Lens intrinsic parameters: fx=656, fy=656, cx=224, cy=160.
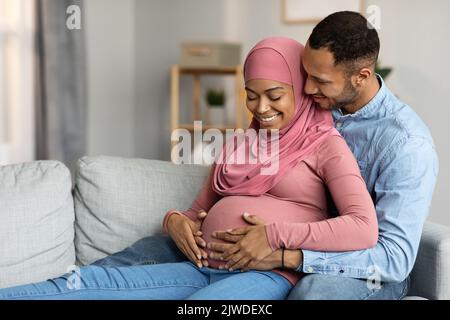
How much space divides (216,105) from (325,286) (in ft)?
9.26

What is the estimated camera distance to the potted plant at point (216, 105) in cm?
419

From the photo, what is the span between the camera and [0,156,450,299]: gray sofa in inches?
71.8

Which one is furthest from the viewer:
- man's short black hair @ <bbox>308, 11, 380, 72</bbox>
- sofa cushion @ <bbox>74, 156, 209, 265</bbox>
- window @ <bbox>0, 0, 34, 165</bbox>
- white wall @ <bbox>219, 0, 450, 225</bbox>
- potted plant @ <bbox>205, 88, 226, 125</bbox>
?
potted plant @ <bbox>205, 88, 226, 125</bbox>

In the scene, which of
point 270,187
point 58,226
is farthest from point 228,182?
point 58,226

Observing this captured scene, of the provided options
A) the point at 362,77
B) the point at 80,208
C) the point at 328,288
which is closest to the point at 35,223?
the point at 80,208

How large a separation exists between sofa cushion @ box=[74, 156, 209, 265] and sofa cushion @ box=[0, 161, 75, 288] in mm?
47

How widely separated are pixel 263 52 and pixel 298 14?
2465 millimetres

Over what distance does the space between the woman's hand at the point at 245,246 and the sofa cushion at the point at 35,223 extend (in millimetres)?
533

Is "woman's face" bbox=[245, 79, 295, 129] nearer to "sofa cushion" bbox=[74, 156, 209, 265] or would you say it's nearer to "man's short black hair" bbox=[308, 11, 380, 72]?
"man's short black hair" bbox=[308, 11, 380, 72]

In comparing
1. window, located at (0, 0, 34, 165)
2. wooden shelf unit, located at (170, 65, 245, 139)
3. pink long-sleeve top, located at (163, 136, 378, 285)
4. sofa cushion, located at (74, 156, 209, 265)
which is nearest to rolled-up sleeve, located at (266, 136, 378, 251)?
pink long-sleeve top, located at (163, 136, 378, 285)
